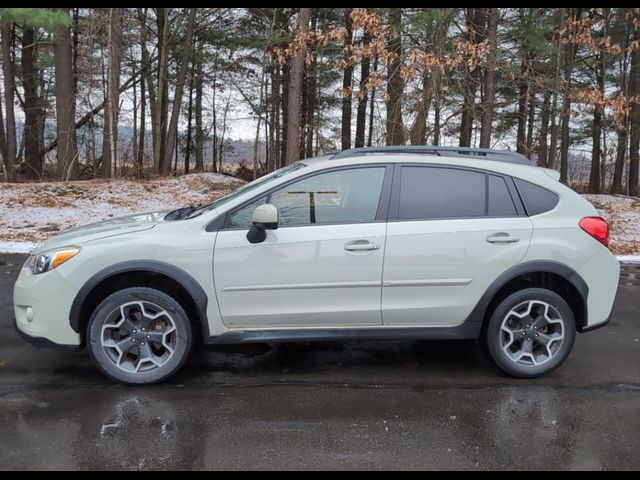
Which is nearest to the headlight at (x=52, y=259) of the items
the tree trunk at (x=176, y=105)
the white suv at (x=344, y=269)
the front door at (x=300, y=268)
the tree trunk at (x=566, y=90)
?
the white suv at (x=344, y=269)

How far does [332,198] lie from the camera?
14.3 ft

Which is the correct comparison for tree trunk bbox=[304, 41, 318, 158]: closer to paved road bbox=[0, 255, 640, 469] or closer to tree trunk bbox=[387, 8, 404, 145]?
tree trunk bbox=[387, 8, 404, 145]

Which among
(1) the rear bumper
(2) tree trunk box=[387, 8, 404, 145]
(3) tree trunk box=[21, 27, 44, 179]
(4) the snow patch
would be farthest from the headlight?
(3) tree trunk box=[21, 27, 44, 179]

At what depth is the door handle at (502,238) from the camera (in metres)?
4.19

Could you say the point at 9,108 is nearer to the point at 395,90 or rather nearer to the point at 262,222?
the point at 395,90

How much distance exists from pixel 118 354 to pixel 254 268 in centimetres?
117

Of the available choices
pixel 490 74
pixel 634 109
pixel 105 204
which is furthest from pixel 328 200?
pixel 634 109

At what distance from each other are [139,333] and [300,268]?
1.26 m

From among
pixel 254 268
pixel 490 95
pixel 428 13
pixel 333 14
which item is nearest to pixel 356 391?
pixel 254 268

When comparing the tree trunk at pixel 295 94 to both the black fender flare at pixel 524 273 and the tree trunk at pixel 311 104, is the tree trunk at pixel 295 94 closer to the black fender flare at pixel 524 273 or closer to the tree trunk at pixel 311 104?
the tree trunk at pixel 311 104

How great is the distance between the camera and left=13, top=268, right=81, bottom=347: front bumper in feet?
13.0

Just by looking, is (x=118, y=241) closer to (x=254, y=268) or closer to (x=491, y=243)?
(x=254, y=268)

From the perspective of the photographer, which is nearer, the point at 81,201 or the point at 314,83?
the point at 81,201

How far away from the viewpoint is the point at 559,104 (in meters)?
17.1
